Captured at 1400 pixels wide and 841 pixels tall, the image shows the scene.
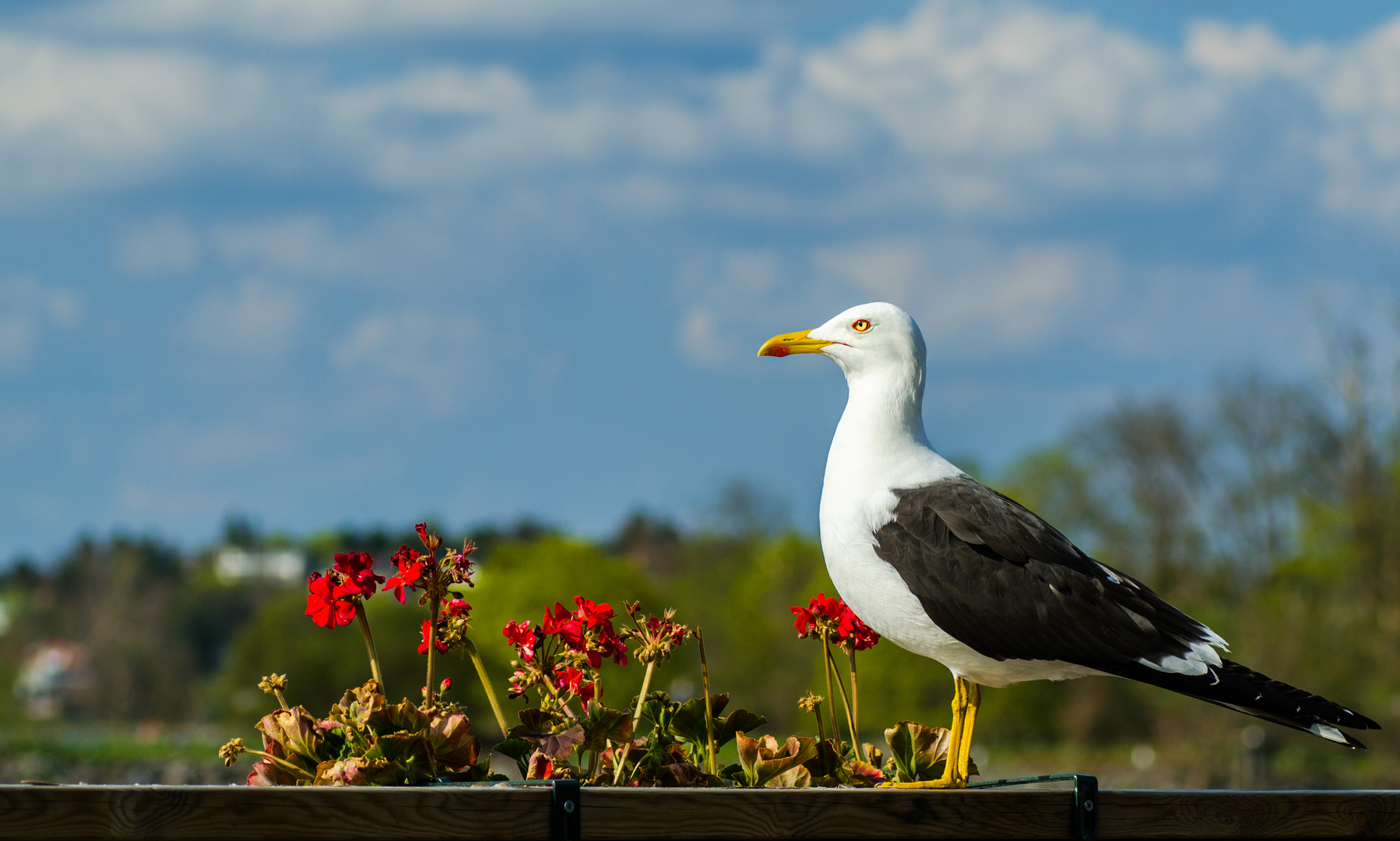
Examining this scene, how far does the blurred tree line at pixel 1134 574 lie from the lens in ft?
A: 104

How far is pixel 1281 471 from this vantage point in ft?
116

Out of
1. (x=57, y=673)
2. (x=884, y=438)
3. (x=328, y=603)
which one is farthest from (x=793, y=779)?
(x=57, y=673)

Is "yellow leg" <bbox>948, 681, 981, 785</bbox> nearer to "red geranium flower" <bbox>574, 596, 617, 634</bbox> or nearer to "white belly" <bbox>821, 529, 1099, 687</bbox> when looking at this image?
"white belly" <bbox>821, 529, 1099, 687</bbox>

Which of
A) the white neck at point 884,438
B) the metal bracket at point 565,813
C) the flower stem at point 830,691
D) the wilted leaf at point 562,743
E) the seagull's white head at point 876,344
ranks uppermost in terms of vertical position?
the seagull's white head at point 876,344

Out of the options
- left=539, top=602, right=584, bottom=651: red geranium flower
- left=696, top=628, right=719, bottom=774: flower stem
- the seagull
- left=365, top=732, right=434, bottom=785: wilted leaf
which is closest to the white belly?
the seagull

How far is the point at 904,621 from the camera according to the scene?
4156mm

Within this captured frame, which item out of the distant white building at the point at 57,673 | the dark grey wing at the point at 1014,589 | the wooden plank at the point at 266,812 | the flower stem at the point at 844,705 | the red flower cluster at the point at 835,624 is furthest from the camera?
the distant white building at the point at 57,673

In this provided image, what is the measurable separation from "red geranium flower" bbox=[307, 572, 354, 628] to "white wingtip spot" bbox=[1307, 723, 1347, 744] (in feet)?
9.03

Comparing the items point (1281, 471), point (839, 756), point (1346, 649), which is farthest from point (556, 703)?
point (1281, 471)

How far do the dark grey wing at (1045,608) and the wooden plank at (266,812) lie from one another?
1.44 metres

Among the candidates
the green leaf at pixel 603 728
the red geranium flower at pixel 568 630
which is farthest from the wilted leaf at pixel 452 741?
the red geranium flower at pixel 568 630

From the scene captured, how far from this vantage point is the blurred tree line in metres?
31.6

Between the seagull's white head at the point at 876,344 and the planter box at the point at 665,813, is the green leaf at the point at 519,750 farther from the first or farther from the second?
the seagull's white head at the point at 876,344

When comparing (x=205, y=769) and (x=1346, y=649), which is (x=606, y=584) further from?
(x=1346, y=649)
